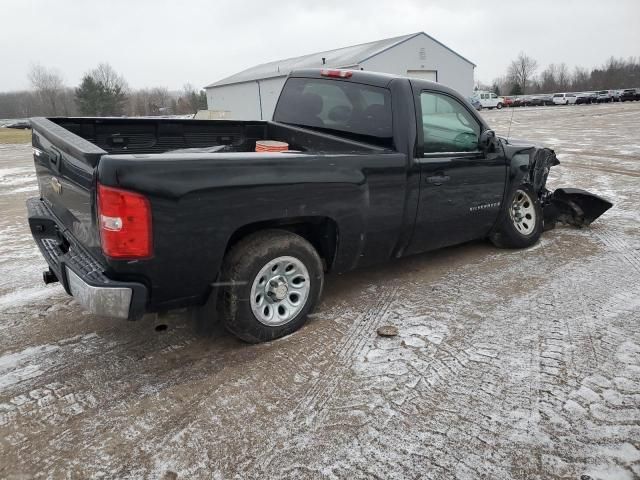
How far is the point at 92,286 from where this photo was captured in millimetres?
2631

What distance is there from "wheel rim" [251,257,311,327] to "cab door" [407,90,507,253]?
1.18m

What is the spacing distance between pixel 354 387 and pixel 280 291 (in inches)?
33.6

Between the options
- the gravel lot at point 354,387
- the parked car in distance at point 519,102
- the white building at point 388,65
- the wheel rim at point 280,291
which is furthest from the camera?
the parked car in distance at point 519,102

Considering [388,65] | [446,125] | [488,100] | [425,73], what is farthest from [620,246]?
[488,100]

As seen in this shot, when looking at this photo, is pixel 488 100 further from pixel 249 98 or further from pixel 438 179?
pixel 438 179

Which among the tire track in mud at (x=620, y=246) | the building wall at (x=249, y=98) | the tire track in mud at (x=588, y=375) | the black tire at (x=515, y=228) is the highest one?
the building wall at (x=249, y=98)

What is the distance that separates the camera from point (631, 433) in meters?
2.43

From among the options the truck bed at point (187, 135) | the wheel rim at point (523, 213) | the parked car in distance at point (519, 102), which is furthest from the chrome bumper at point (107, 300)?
the parked car in distance at point (519, 102)

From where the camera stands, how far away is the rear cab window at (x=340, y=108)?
396 centimetres

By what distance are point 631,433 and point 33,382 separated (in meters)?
3.35

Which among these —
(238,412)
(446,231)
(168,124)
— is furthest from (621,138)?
(238,412)

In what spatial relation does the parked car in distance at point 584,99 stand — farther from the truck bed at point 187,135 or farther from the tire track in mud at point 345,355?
the tire track in mud at point 345,355

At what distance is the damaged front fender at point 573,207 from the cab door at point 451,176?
4.93 feet

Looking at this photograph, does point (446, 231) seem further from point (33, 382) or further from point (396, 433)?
point (33, 382)
